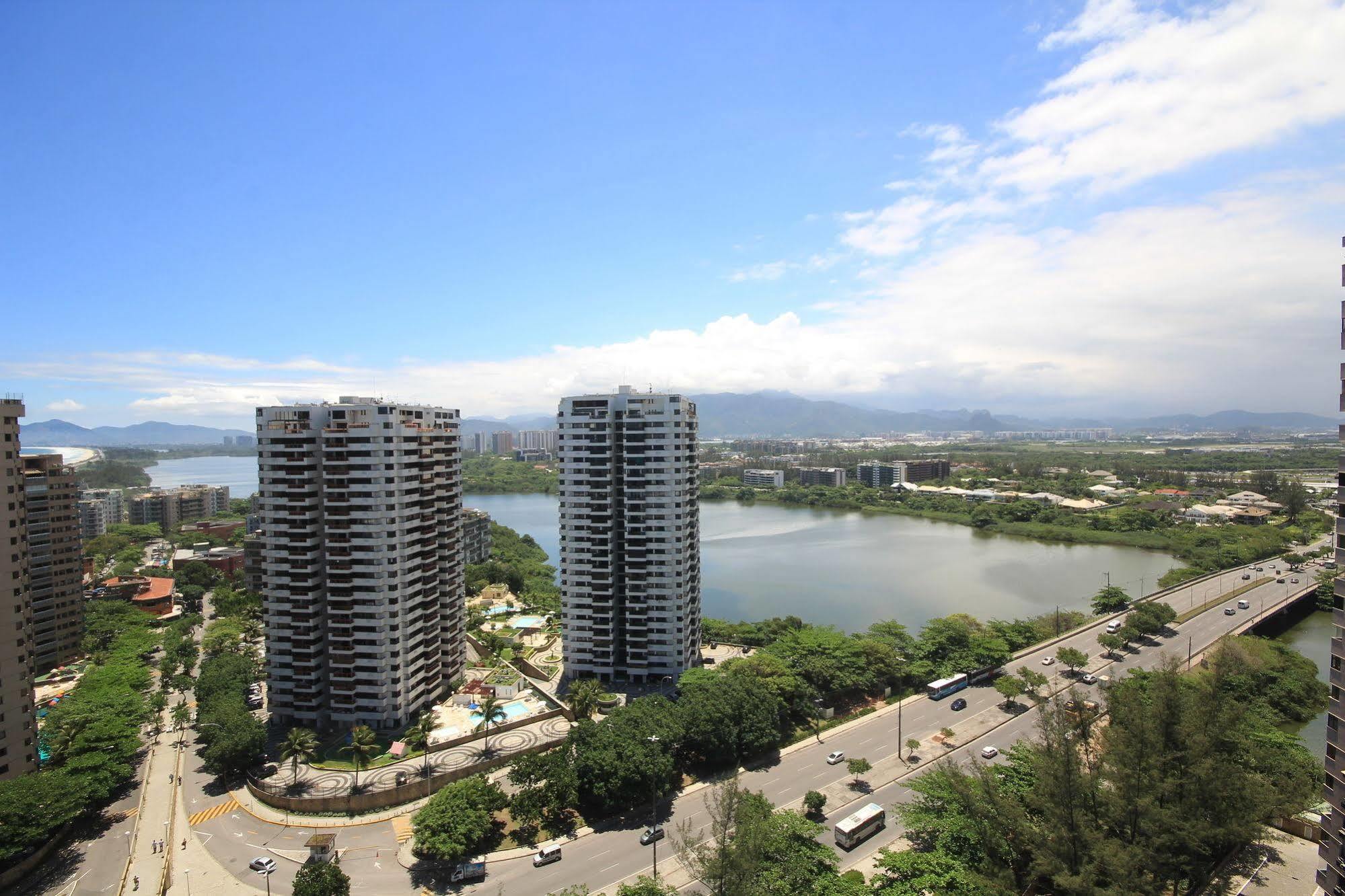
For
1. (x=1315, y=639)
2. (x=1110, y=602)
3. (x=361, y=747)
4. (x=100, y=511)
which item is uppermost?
(x=100, y=511)

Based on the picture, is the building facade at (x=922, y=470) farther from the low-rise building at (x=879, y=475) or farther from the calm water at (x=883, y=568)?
the calm water at (x=883, y=568)

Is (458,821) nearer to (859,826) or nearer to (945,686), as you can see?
(859,826)

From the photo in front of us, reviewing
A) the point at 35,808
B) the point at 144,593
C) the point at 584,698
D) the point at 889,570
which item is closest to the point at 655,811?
the point at 584,698

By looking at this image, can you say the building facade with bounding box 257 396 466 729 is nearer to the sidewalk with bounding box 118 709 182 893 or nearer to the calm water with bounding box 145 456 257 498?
the sidewalk with bounding box 118 709 182 893

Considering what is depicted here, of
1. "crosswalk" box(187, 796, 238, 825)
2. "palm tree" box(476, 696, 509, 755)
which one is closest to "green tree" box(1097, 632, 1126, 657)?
"palm tree" box(476, 696, 509, 755)

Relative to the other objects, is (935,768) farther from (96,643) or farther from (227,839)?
(96,643)
